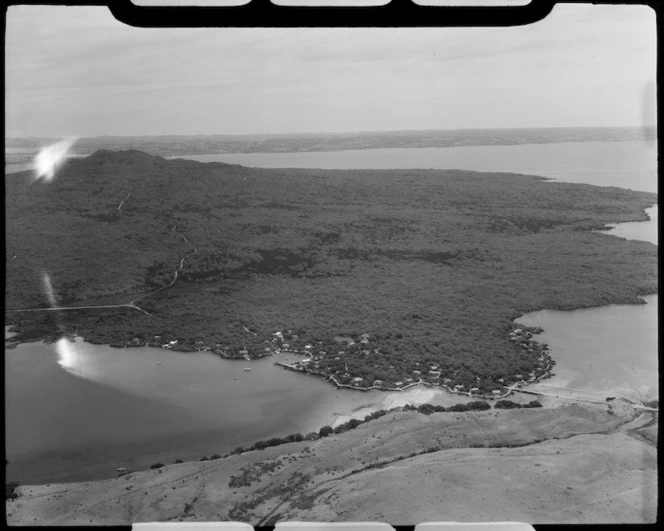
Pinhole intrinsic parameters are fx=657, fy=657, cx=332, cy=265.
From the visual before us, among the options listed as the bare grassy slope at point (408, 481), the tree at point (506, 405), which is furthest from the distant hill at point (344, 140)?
the bare grassy slope at point (408, 481)

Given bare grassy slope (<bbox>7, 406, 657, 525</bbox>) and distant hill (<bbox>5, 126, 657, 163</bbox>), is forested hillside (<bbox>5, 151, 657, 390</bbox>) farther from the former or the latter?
bare grassy slope (<bbox>7, 406, 657, 525</bbox>)

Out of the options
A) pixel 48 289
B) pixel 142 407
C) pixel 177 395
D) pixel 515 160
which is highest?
pixel 515 160

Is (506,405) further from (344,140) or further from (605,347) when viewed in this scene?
(344,140)

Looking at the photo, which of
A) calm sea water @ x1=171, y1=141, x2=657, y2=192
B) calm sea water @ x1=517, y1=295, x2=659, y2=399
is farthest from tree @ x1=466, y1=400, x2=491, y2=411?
calm sea water @ x1=171, y1=141, x2=657, y2=192

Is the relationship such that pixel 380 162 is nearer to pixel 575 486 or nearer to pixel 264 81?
pixel 264 81

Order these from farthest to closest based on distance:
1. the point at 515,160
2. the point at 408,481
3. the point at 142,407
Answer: the point at 515,160 → the point at 142,407 → the point at 408,481

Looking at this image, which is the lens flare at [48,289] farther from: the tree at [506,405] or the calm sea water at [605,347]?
the calm sea water at [605,347]

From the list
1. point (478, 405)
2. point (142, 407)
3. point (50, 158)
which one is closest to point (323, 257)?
point (142, 407)
